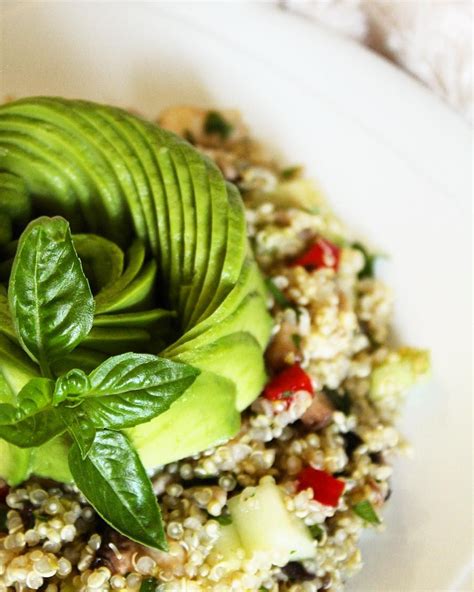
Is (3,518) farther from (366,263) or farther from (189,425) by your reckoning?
(366,263)

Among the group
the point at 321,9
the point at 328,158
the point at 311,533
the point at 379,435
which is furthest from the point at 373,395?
the point at 321,9

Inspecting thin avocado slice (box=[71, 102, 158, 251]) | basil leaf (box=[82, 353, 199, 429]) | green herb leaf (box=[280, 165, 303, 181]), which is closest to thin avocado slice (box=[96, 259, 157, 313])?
thin avocado slice (box=[71, 102, 158, 251])

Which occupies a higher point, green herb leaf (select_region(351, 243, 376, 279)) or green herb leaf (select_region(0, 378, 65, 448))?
green herb leaf (select_region(351, 243, 376, 279))

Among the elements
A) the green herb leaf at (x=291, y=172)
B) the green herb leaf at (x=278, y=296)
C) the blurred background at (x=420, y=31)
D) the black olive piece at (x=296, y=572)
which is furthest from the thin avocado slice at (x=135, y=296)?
the blurred background at (x=420, y=31)

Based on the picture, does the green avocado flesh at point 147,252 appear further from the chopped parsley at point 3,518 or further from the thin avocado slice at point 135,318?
the chopped parsley at point 3,518

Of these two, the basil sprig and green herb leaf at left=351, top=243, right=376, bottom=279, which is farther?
green herb leaf at left=351, top=243, right=376, bottom=279

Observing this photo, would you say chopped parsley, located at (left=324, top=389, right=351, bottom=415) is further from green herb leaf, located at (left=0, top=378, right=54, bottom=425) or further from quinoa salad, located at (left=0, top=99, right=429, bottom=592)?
green herb leaf, located at (left=0, top=378, right=54, bottom=425)

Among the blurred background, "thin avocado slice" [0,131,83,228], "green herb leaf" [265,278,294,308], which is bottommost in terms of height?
"thin avocado slice" [0,131,83,228]
